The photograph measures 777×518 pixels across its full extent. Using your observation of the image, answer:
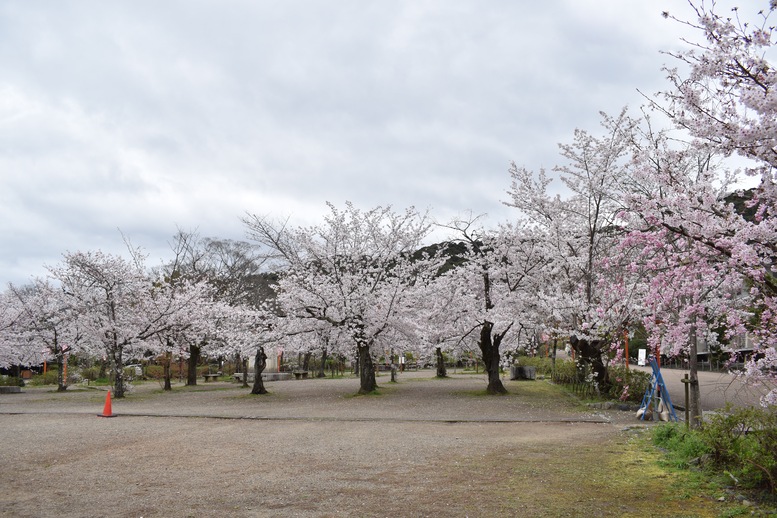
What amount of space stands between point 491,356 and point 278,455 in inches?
501

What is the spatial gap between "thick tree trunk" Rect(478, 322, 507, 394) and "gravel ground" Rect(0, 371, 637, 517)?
260 centimetres

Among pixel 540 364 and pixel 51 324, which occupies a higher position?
pixel 51 324

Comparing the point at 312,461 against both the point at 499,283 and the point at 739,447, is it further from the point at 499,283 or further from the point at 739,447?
the point at 499,283

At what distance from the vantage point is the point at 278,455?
8969 millimetres

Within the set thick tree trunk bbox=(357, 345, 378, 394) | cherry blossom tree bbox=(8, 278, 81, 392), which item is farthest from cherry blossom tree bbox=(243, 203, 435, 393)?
cherry blossom tree bbox=(8, 278, 81, 392)

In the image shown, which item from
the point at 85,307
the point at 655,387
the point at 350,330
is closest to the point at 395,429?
the point at 655,387

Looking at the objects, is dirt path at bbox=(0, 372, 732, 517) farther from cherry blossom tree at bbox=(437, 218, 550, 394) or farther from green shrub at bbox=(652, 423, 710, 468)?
cherry blossom tree at bbox=(437, 218, 550, 394)

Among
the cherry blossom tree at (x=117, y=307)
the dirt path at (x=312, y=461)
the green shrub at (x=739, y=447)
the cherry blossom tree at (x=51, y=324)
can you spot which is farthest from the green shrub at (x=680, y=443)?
the cherry blossom tree at (x=51, y=324)

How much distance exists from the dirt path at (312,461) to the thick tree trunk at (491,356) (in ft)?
12.3

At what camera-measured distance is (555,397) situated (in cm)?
1867

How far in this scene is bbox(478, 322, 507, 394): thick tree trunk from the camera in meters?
20.0

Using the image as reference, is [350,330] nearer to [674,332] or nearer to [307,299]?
[307,299]

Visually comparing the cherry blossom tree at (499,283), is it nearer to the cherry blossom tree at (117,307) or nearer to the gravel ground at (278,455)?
the gravel ground at (278,455)

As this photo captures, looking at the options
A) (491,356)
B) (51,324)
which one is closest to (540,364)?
(491,356)
